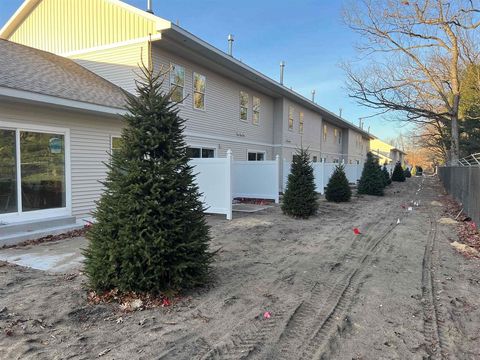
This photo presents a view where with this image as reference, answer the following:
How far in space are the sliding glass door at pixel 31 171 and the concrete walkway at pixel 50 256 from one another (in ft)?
4.63

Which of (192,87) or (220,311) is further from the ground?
(192,87)

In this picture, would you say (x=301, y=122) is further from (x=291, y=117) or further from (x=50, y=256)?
(x=50, y=256)

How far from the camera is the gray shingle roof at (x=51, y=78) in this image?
26.0ft

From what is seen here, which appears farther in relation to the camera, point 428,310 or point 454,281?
point 454,281

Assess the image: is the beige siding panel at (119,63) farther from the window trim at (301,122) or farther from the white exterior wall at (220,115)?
the window trim at (301,122)

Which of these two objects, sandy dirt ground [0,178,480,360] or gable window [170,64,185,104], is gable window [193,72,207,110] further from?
sandy dirt ground [0,178,480,360]

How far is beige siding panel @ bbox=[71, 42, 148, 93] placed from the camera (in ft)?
38.9

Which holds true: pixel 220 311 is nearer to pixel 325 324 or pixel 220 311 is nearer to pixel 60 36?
pixel 325 324

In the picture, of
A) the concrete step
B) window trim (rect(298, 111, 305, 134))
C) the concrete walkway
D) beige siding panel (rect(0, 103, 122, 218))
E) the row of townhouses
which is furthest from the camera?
window trim (rect(298, 111, 305, 134))

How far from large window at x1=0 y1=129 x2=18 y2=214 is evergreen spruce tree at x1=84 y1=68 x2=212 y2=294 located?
4.49m

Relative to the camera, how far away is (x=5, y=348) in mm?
3096

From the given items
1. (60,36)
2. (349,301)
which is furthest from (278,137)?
(349,301)

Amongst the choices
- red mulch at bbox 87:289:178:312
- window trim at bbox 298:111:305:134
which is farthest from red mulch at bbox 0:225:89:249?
window trim at bbox 298:111:305:134

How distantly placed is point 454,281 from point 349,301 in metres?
1.98
